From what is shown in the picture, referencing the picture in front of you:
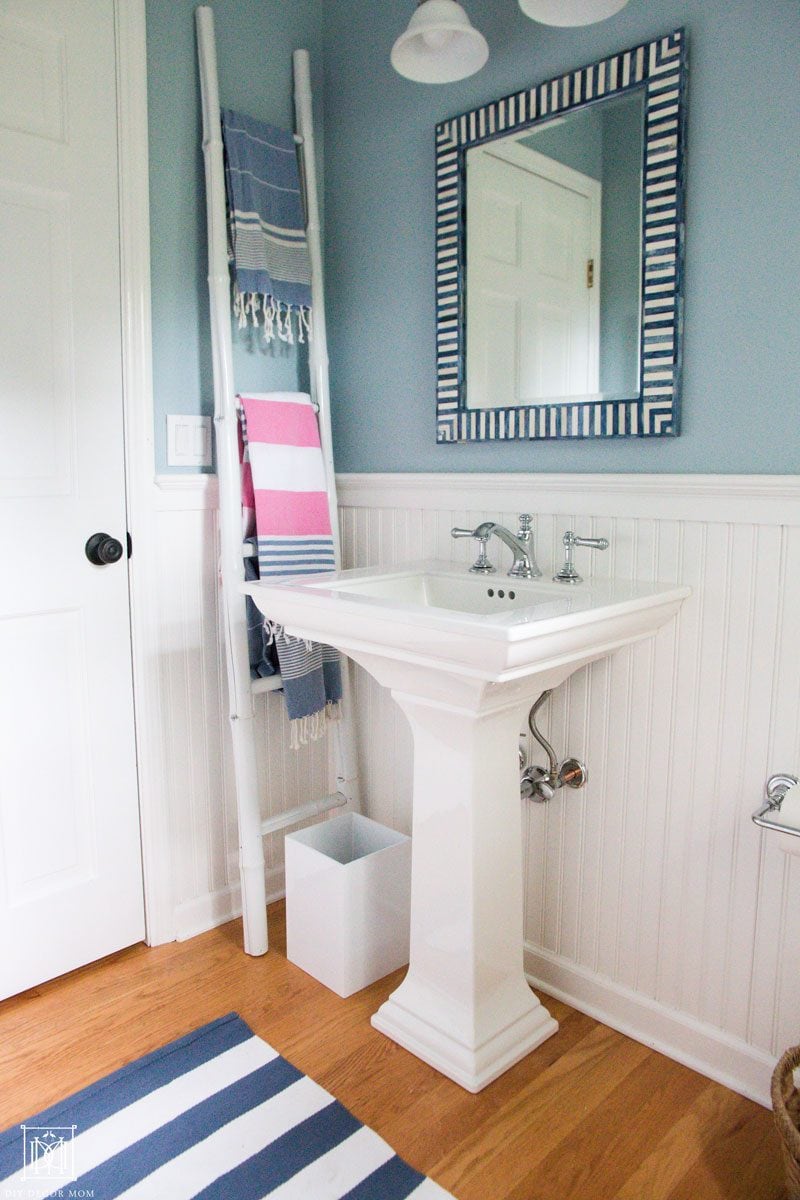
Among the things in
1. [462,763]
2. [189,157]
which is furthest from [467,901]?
[189,157]

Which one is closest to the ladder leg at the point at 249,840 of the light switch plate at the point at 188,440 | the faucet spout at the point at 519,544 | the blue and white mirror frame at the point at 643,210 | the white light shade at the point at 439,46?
the light switch plate at the point at 188,440

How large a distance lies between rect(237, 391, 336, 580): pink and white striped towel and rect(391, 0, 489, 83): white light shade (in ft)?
2.36

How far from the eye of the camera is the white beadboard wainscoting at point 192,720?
1.97 m

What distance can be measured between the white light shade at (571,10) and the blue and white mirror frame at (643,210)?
4.9 inches

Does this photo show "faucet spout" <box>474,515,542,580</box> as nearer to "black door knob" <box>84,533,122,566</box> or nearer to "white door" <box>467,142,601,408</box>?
"white door" <box>467,142,601,408</box>

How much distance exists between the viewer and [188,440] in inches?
77.1

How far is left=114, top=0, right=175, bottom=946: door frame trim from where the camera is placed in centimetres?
179

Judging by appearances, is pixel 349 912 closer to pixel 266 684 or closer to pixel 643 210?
pixel 266 684

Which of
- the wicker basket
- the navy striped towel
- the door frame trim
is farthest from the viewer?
the navy striped towel

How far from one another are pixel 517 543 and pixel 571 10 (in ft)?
2.96

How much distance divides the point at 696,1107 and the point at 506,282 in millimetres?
1591

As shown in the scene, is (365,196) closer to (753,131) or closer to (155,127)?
(155,127)

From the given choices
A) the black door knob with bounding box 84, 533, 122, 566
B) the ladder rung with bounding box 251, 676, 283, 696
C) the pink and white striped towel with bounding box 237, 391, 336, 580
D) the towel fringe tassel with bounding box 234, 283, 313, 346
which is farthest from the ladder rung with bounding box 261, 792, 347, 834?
the towel fringe tassel with bounding box 234, 283, 313, 346

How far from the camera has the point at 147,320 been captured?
185cm
